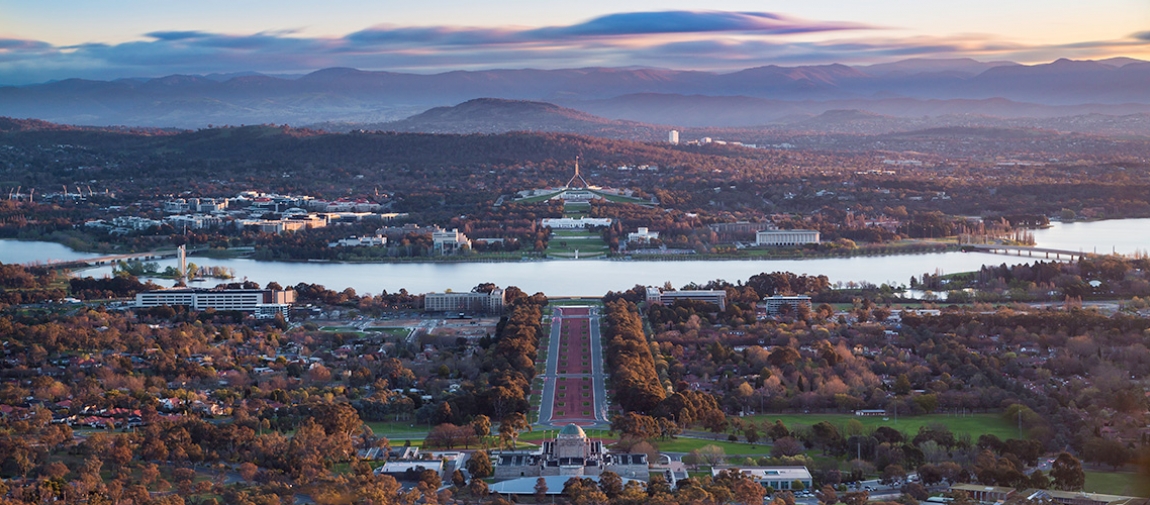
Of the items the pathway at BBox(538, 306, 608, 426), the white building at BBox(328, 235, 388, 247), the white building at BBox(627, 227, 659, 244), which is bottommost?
the pathway at BBox(538, 306, 608, 426)

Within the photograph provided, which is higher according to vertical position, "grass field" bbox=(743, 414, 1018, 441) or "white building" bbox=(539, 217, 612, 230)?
"white building" bbox=(539, 217, 612, 230)

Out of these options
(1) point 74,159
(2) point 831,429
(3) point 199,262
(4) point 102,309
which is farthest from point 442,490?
(1) point 74,159

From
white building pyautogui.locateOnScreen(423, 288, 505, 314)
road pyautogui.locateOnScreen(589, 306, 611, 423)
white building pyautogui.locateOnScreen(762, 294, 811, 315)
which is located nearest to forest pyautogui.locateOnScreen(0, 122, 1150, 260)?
white building pyautogui.locateOnScreen(423, 288, 505, 314)

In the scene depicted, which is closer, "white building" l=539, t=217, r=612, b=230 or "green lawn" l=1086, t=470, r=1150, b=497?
"green lawn" l=1086, t=470, r=1150, b=497

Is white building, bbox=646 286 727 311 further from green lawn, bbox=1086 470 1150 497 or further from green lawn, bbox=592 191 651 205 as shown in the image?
green lawn, bbox=592 191 651 205

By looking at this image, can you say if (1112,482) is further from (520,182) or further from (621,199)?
(520,182)

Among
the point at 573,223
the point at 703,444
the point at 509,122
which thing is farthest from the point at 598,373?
the point at 509,122
